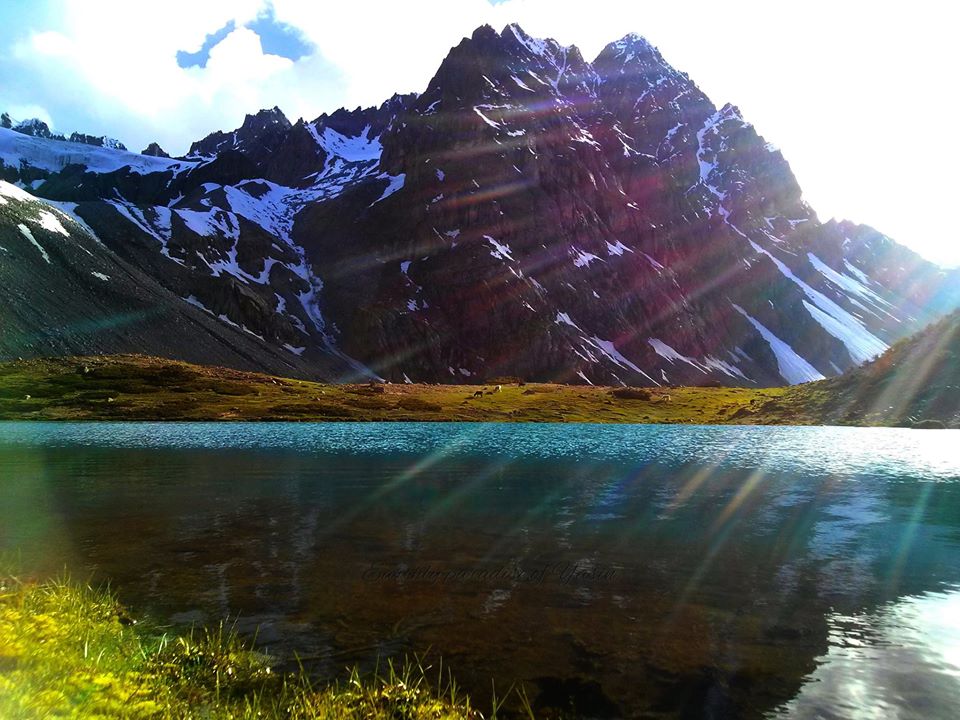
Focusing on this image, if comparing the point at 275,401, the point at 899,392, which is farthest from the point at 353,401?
the point at 899,392

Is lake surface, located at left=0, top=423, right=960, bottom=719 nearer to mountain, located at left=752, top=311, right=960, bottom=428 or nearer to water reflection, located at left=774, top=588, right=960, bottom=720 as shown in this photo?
water reflection, located at left=774, top=588, right=960, bottom=720

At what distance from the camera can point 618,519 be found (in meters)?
30.4

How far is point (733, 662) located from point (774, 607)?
4672 mm

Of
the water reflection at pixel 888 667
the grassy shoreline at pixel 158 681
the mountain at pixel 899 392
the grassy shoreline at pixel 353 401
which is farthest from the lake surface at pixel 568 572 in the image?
the grassy shoreline at pixel 353 401

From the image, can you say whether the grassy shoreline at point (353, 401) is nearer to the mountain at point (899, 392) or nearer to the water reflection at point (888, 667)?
the mountain at point (899, 392)

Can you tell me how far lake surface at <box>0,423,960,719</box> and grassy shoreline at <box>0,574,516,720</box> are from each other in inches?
50.8

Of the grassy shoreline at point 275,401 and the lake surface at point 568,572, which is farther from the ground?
the lake surface at point 568,572

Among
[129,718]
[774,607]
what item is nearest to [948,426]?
[774,607]

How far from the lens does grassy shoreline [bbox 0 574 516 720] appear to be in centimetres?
881

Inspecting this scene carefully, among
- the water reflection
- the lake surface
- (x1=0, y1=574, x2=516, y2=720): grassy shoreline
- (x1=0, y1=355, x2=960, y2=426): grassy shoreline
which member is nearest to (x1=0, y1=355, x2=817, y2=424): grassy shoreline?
(x1=0, y1=355, x2=960, y2=426): grassy shoreline

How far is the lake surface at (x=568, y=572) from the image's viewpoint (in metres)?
13.0

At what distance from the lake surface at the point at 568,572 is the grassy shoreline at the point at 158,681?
4.23ft

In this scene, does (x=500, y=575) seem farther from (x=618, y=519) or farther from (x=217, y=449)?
(x=217, y=449)

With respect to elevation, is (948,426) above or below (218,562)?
below
